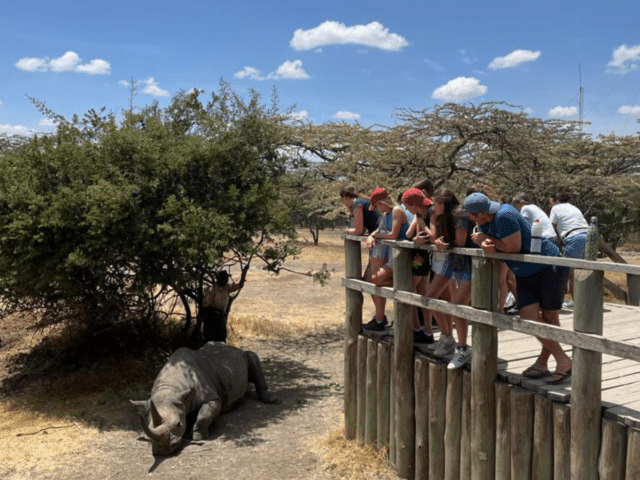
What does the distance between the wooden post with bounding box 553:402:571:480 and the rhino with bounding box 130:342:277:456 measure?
485 centimetres

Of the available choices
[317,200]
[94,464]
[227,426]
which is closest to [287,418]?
[227,426]

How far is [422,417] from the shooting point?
7.01m

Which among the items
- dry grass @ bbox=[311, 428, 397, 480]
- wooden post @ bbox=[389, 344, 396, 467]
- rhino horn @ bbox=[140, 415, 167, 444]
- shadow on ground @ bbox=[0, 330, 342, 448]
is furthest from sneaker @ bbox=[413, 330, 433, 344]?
rhino horn @ bbox=[140, 415, 167, 444]

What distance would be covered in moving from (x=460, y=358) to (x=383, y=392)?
1526 mm

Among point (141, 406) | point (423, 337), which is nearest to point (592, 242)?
point (423, 337)

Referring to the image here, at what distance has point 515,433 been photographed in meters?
5.74

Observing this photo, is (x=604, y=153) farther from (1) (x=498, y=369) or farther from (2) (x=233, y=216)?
(1) (x=498, y=369)

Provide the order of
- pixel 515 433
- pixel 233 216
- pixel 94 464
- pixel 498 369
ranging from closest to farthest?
1. pixel 515 433
2. pixel 498 369
3. pixel 94 464
4. pixel 233 216

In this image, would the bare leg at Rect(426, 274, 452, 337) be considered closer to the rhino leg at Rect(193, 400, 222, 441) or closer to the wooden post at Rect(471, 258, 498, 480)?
the wooden post at Rect(471, 258, 498, 480)

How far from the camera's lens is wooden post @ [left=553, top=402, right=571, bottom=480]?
5.28 metres

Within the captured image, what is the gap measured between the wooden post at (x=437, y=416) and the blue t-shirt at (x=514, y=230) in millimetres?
1543

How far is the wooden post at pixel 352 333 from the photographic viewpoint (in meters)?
8.28

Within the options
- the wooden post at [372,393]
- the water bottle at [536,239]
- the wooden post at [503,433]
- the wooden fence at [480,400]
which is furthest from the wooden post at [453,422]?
the water bottle at [536,239]

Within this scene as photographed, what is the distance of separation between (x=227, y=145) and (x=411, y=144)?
23.3ft
